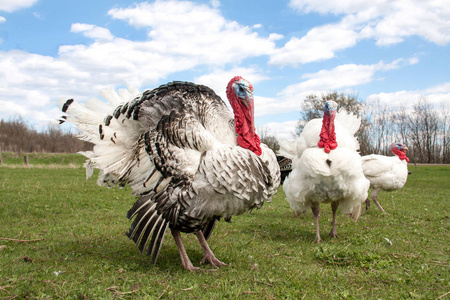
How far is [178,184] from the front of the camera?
4.32m

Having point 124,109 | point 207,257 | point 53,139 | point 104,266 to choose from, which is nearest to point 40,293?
point 104,266

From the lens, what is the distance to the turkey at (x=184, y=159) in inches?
168

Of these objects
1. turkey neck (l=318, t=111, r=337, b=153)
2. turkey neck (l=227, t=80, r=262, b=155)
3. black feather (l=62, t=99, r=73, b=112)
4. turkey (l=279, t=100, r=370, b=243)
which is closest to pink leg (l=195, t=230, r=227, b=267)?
turkey neck (l=227, t=80, r=262, b=155)

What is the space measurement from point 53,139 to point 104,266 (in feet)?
213

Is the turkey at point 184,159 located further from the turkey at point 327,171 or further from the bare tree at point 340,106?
the bare tree at point 340,106

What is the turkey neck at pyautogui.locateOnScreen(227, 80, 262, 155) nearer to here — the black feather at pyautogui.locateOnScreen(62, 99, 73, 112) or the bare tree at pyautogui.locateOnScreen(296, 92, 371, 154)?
A: the black feather at pyautogui.locateOnScreen(62, 99, 73, 112)

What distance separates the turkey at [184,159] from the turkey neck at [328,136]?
1.99 m

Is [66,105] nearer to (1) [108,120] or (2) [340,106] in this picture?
(1) [108,120]

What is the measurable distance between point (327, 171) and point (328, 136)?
693 mm

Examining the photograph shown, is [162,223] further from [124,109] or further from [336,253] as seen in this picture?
[336,253]

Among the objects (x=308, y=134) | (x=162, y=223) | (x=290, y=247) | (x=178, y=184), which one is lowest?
(x=290, y=247)

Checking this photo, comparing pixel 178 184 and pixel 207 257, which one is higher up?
pixel 178 184

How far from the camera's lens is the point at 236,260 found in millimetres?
5258

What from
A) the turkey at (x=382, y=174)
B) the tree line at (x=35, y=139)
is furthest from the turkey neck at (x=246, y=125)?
the tree line at (x=35, y=139)
